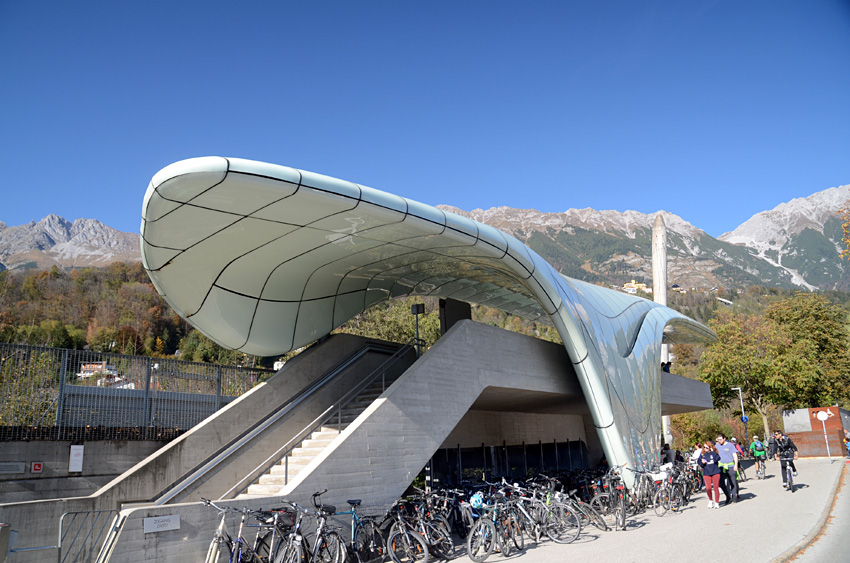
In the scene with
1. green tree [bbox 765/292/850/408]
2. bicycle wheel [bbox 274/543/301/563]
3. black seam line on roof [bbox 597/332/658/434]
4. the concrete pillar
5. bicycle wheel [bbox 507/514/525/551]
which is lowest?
bicycle wheel [bbox 507/514/525/551]

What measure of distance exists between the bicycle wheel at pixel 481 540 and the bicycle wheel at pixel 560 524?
151 cm

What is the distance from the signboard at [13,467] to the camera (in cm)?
998

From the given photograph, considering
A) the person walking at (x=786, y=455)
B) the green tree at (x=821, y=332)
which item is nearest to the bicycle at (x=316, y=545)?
the person walking at (x=786, y=455)

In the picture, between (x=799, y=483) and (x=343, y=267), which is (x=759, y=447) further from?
(x=343, y=267)

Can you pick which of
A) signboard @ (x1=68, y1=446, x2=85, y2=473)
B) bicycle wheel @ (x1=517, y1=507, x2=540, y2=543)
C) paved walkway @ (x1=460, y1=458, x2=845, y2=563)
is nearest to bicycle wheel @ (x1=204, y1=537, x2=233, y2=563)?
paved walkway @ (x1=460, y1=458, x2=845, y2=563)

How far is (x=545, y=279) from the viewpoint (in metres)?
13.2

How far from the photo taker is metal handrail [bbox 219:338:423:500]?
33.3ft

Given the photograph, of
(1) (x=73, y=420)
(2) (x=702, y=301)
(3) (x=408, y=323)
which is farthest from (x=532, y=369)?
(2) (x=702, y=301)

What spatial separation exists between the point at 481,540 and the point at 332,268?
614 cm

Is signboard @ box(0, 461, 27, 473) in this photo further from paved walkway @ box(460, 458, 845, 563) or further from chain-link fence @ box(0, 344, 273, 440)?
paved walkway @ box(460, 458, 845, 563)

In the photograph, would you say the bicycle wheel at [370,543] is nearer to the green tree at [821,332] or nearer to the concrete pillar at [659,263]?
the concrete pillar at [659,263]

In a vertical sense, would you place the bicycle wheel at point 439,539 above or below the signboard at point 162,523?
below

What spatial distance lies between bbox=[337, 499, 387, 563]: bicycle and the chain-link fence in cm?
553

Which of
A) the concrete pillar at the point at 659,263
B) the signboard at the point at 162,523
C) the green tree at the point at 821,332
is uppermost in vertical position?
the concrete pillar at the point at 659,263
